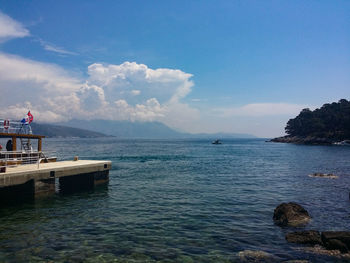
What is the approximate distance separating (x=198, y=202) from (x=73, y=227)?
36.1 feet

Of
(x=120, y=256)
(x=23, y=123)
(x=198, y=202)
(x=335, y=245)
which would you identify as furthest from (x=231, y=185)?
(x=23, y=123)

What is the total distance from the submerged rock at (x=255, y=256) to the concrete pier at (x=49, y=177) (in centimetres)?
1882

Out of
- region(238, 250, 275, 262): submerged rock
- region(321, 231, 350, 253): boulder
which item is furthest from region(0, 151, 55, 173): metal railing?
region(321, 231, 350, 253): boulder

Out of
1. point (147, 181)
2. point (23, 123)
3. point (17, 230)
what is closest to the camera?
point (17, 230)

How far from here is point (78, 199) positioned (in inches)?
998

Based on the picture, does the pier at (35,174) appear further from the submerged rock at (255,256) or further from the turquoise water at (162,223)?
the submerged rock at (255,256)

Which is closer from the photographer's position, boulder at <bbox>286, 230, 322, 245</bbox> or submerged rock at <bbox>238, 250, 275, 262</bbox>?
submerged rock at <bbox>238, 250, 275, 262</bbox>

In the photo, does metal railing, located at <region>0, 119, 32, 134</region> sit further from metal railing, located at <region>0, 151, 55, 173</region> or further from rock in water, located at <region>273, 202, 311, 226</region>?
rock in water, located at <region>273, 202, 311, 226</region>

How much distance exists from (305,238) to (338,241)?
5.30ft

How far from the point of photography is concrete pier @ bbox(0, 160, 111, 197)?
22356 millimetres

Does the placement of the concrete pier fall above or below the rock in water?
above

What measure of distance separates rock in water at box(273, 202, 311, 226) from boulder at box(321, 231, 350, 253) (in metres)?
3.84

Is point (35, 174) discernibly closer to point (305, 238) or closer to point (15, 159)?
point (15, 159)

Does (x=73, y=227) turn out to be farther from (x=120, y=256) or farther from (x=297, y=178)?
(x=297, y=178)
